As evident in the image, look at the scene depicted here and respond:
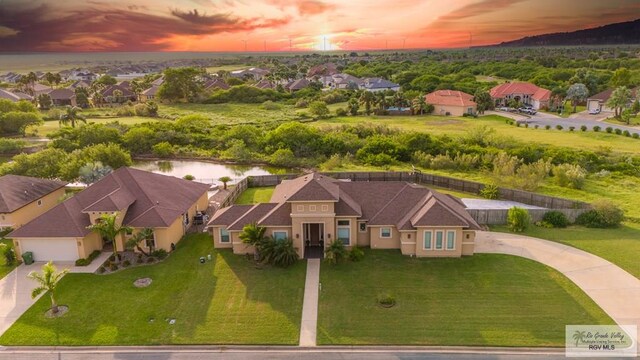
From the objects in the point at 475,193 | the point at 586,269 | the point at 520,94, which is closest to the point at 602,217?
the point at 586,269

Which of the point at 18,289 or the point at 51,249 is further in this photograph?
the point at 51,249

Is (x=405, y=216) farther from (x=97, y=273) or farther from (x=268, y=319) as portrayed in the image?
(x=97, y=273)

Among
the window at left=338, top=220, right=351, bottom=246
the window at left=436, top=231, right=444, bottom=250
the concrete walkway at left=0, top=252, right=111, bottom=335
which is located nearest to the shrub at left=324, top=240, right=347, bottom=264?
the window at left=338, top=220, right=351, bottom=246

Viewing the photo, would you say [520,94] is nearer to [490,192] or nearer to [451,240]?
[490,192]

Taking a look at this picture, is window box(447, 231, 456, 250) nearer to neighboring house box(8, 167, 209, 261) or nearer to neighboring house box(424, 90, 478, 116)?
neighboring house box(8, 167, 209, 261)

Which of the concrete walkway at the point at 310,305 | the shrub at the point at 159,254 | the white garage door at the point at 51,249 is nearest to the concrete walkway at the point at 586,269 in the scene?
the concrete walkway at the point at 310,305

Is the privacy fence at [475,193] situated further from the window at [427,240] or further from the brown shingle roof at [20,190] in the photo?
the brown shingle roof at [20,190]
